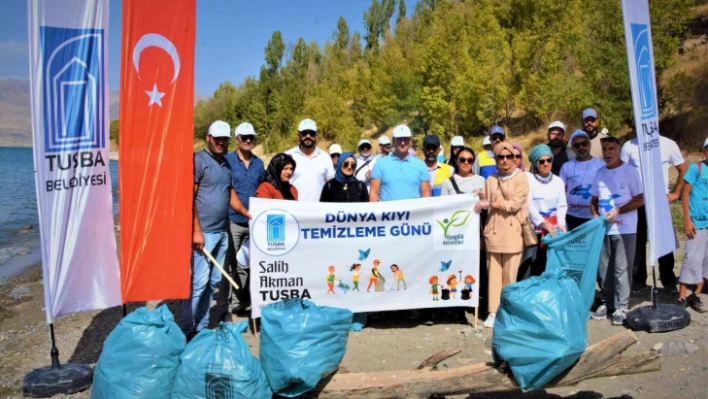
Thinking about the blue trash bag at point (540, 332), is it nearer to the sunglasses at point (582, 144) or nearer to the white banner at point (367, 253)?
the white banner at point (367, 253)

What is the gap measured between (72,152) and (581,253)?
178 inches

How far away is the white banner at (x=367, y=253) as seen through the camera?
560cm

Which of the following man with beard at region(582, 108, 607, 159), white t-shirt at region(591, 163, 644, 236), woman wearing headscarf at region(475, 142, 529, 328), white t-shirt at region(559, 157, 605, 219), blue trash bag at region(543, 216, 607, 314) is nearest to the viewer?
blue trash bag at region(543, 216, 607, 314)

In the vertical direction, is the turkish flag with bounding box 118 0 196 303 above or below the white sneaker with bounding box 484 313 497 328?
above

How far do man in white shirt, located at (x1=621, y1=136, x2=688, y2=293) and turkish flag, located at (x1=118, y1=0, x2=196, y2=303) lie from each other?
474 centimetres

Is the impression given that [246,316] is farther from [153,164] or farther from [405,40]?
[405,40]

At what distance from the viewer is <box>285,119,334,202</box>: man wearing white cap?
22.1ft

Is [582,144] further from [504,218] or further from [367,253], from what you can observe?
[367,253]

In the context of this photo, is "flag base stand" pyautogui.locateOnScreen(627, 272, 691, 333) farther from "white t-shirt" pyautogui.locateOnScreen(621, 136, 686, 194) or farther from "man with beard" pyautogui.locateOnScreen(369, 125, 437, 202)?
"man with beard" pyautogui.locateOnScreen(369, 125, 437, 202)

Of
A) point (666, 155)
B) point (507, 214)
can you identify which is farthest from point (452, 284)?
point (666, 155)

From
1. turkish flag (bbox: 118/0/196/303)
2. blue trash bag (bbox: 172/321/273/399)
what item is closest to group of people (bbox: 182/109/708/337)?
turkish flag (bbox: 118/0/196/303)

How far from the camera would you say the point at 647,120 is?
214 inches

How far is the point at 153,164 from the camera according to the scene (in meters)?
4.70

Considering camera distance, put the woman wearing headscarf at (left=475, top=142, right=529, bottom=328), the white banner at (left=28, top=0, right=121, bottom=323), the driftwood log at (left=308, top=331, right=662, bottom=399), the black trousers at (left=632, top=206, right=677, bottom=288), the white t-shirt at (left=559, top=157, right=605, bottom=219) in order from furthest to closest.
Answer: the black trousers at (left=632, top=206, right=677, bottom=288)
the white t-shirt at (left=559, top=157, right=605, bottom=219)
the woman wearing headscarf at (left=475, top=142, right=529, bottom=328)
the white banner at (left=28, top=0, right=121, bottom=323)
the driftwood log at (left=308, top=331, right=662, bottom=399)
